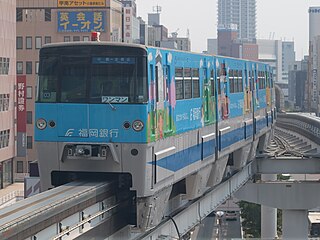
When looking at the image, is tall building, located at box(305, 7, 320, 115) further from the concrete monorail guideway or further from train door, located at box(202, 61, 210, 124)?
the concrete monorail guideway

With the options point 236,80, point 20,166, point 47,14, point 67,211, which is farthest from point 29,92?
point 67,211

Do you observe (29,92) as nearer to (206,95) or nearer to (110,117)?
(206,95)

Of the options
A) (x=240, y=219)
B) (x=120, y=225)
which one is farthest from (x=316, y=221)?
(x=120, y=225)

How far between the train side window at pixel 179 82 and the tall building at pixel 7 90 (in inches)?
1316

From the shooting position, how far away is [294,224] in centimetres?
3425

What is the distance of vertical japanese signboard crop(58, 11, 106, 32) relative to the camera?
60.4m

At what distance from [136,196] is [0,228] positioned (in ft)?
13.6

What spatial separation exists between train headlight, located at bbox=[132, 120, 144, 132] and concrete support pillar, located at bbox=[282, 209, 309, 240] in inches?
823

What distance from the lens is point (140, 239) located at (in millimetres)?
14523

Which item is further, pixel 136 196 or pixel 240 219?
pixel 240 219

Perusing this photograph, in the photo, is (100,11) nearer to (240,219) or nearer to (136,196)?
(240,219)

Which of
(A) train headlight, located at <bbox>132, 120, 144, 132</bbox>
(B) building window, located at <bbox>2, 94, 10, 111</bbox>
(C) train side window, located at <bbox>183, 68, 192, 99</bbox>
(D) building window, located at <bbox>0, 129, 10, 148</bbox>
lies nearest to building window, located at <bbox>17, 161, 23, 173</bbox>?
(D) building window, located at <bbox>0, 129, 10, 148</bbox>

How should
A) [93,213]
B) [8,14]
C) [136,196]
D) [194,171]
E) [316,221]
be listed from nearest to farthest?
1. [93,213]
2. [136,196]
3. [194,171]
4. [8,14]
5. [316,221]

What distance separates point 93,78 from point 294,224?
22.1m
